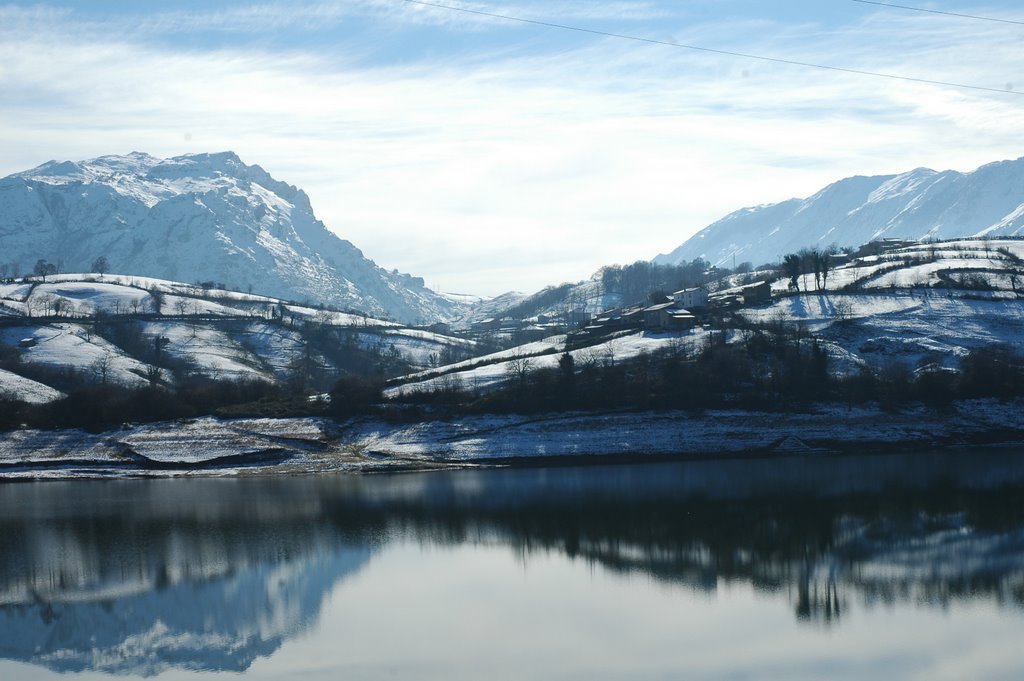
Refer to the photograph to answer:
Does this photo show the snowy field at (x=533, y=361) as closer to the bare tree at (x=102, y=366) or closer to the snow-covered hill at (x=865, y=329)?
the snow-covered hill at (x=865, y=329)

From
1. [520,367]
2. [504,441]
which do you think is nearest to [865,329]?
[520,367]

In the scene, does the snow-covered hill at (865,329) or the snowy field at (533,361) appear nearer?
the snow-covered hill at (865,329)

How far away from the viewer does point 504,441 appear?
102 metres

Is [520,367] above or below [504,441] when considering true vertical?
above

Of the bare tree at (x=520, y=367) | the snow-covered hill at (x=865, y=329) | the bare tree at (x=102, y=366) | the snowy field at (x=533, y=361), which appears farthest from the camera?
the bare tree at (x=102, y=366)

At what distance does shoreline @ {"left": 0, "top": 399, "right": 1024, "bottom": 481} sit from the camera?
3782 inches

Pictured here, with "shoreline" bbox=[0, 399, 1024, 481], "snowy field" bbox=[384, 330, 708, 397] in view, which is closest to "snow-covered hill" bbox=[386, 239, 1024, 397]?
"snowy field" bbox=[384, 330, 708, 397]

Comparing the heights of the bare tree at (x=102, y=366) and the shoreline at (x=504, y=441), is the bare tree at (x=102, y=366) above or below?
above

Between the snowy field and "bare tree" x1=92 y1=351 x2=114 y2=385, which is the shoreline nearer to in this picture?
the snowy field

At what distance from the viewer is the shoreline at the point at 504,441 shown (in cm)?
9606

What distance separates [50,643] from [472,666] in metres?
17.9

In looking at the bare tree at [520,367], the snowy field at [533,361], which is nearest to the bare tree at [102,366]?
the snowy field at [533,361]

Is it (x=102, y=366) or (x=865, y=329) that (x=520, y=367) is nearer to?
(x=865, y=329)

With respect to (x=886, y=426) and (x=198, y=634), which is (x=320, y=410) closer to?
(x=886, y=426)
